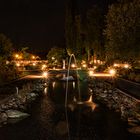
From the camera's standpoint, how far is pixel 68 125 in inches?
516

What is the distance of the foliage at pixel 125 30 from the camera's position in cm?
2333

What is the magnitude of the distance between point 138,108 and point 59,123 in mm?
4575

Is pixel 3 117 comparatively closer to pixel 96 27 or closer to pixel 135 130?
pixel 135 130

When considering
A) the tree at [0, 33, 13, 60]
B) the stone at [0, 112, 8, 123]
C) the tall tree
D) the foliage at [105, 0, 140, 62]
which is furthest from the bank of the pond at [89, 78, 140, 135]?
the tall tree

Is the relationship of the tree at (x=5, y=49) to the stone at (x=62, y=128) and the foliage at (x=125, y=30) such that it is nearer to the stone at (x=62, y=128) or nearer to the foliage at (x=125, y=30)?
the foliage at (x=125, y=30)

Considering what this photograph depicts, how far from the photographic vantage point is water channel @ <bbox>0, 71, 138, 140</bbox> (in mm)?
11422

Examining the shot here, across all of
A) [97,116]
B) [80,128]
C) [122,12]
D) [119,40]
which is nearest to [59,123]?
[80,128]

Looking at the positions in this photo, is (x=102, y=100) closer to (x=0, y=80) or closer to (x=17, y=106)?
(x=17, y=106)

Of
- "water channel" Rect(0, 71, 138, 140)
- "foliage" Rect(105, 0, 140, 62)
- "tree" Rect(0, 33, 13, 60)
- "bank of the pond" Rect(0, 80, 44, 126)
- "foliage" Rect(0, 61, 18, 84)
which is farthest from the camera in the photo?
"tree" Rect(0, 33, 13, 60)

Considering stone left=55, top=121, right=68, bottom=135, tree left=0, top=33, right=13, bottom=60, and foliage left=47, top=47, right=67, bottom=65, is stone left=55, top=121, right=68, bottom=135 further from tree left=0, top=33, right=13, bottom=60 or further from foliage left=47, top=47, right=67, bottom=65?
foliage left=47, top=47, right=67, bottom=65

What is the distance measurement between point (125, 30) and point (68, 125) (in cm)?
1361

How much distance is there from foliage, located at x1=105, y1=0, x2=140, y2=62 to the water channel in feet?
28.4

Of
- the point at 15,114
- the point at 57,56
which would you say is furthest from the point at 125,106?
the point at 57,56

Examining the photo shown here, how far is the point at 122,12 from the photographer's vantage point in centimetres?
2492
